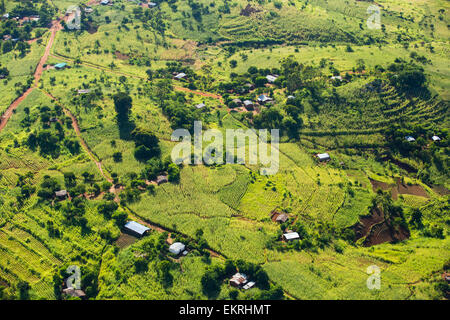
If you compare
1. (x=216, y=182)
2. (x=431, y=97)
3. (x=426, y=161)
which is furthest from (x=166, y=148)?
(x=431, y=97)

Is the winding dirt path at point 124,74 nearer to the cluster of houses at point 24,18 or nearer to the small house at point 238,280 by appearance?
the cluster of houses at point 24,18

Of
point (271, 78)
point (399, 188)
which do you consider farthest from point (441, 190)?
point (271, 78)

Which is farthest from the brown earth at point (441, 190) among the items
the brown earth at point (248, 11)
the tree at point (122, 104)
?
the brown earth at point (248, 11)

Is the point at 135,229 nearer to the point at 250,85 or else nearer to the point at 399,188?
the point at 399,188

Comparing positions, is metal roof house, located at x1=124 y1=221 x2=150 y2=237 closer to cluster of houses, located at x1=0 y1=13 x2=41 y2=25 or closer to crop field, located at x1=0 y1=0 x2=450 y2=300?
crop field, located at x1=0 y1=0 x2=450 y2=300

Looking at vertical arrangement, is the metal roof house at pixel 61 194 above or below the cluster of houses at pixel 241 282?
above

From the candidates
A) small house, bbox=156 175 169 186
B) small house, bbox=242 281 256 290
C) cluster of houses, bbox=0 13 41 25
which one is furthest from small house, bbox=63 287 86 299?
cluster of houses, bbox=0 13 41 25
